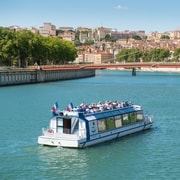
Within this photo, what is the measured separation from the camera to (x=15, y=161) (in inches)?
805

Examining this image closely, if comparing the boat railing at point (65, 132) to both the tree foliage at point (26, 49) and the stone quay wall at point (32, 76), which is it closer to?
the stone quay wall at point (32, 76)

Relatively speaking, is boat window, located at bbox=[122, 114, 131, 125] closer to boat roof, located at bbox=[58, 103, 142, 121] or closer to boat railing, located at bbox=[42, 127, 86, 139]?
boat roof, located at bbox=[58, 103, 142, 121]

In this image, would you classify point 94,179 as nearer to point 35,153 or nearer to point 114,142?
point 35,153

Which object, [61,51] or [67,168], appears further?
[61,51]

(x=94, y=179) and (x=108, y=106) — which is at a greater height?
(x=108, y=106)

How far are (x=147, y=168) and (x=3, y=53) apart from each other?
54.5m

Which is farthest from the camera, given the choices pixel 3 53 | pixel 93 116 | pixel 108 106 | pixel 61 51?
pixel 61 51

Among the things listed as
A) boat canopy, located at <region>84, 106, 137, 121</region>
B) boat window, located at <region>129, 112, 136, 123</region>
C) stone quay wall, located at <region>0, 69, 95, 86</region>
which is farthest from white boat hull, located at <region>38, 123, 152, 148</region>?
stone quay wall, located at <region>0, 69, 95, 86</region>

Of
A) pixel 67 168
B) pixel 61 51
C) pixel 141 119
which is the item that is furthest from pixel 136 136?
pixel 61 51

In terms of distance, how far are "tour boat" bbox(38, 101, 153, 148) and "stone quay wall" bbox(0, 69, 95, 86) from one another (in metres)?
37.5

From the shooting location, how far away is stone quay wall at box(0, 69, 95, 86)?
2464 inches

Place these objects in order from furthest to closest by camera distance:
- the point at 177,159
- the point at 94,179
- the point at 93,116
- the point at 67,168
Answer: the point at 93,116 < the point at 177,159 < the point at 67,168 < the point at 94,179

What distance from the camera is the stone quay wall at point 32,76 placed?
205 ft

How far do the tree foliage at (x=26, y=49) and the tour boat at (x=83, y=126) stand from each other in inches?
1899
